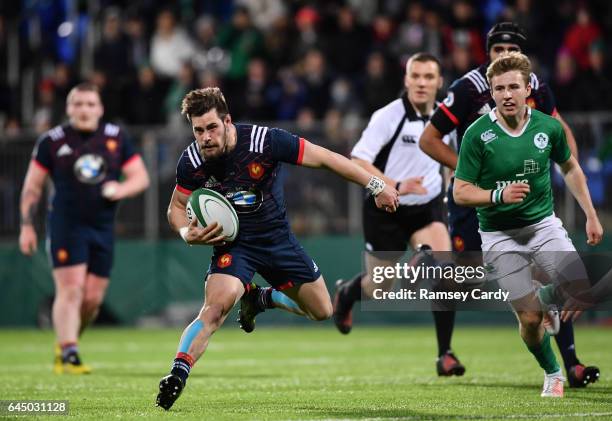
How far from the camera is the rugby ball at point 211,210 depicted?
25.0 feet

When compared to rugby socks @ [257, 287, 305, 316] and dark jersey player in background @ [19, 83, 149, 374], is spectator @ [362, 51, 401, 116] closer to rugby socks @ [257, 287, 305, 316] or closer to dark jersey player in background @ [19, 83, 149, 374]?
dark jersey player in background @ [19, 83, 149, 374]

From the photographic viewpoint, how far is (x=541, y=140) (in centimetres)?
792

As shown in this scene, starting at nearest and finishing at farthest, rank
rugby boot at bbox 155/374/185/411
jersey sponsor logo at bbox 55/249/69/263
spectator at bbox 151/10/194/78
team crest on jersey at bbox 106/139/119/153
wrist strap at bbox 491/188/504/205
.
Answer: rugby boot at bbox 155/374/185/411, wrist strap at bbox 491/188/504/205, jersey sponsor logo at bbox 55/249/69/263, team crest on jersey at bbox 106/139/119/153, spectator at bbox 151/10/194/78

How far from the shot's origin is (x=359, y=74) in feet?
63.5

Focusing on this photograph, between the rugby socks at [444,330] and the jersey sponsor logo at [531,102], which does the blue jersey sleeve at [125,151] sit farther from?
the jersey sponsor logo at [531,102]

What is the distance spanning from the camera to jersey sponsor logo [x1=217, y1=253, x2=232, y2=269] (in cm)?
784

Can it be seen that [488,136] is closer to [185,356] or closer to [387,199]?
[387,199]

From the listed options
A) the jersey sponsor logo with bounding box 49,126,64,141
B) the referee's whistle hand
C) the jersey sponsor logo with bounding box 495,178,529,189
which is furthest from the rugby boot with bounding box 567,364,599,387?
the jersey sponsor logo with bounding box 49,126,64,141

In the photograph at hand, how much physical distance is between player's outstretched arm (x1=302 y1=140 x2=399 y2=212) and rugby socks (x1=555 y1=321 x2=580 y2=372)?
6.72 feet

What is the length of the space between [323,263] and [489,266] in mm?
9725

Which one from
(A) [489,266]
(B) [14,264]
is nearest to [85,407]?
(A) [489,266]

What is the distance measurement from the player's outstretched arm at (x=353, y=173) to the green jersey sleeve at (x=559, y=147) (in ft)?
3.66

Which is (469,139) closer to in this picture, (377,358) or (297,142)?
(297,142)

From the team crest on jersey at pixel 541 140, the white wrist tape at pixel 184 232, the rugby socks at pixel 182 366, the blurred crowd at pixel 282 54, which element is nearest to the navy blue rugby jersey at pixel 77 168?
the white wrist tape at pixel 184 232
